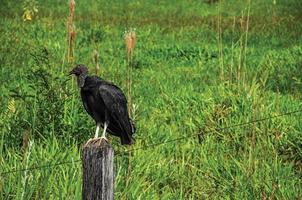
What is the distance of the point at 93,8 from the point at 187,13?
2.50 meters

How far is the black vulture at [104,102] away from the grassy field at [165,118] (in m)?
0.35

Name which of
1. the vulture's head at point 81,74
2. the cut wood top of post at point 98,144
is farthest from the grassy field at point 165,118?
the vulture's head at point 81,74

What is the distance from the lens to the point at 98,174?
2695 mm

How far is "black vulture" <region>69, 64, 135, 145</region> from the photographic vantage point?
308 centimetres

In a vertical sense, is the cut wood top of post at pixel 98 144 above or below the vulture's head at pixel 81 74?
below

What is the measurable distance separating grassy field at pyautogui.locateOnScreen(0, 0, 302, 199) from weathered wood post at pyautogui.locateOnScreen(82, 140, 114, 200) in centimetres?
30

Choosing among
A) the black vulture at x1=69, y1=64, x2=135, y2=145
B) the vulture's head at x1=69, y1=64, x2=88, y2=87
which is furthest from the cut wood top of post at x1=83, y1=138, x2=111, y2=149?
the vulture's head at x1=69, y1=64, x2=88, y2=87

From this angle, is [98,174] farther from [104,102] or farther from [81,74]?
[81,74]

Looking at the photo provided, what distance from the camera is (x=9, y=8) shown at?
49.4 feet

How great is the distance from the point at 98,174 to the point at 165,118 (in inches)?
139

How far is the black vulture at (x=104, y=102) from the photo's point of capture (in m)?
3.08

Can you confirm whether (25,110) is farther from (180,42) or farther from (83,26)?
(83,26)

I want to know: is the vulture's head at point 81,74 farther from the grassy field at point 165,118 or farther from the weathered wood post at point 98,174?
the weathered wood post at point 98,174

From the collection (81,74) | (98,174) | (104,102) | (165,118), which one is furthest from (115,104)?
(165,118)
